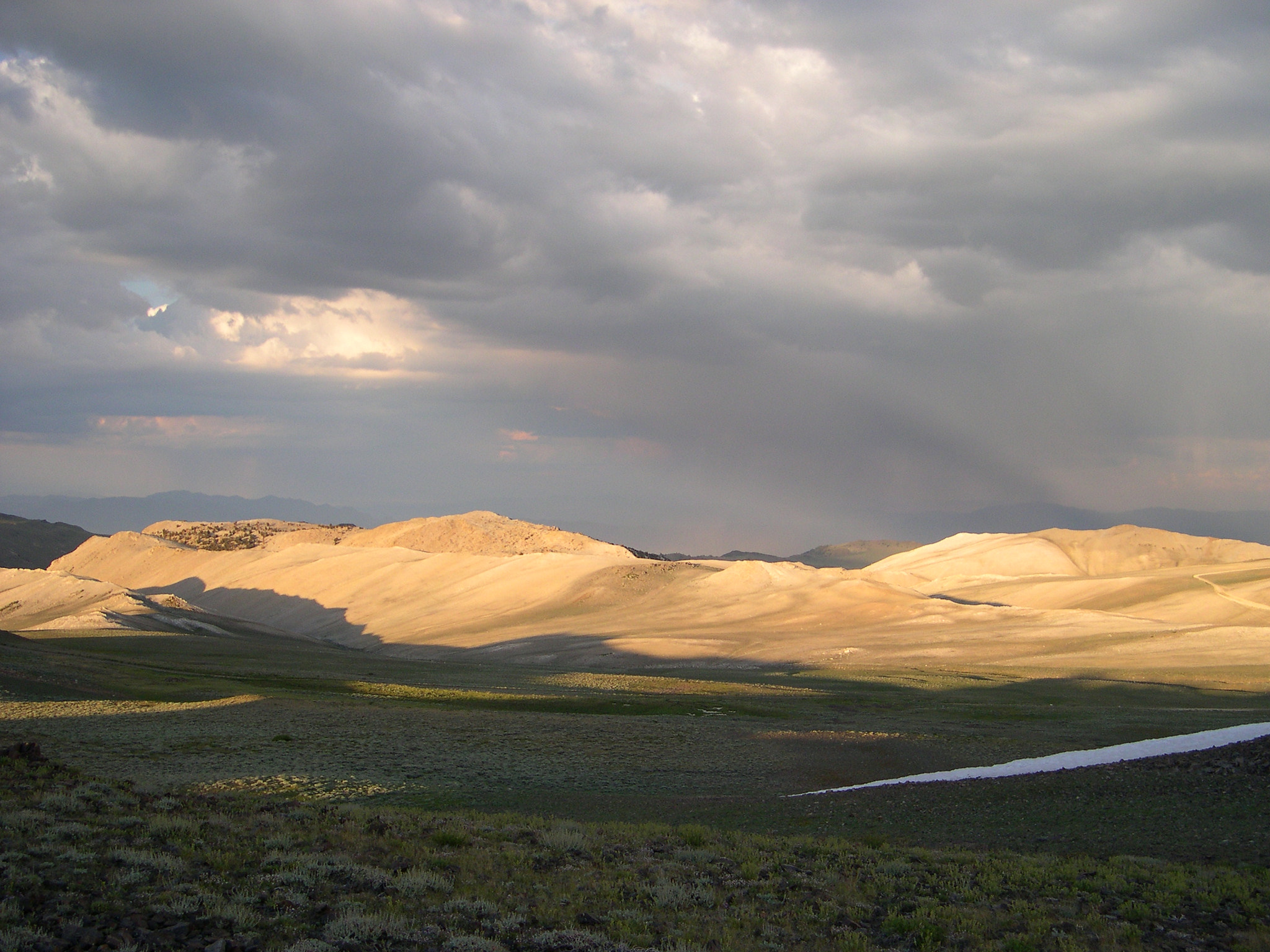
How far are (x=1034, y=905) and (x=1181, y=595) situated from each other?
94353mm

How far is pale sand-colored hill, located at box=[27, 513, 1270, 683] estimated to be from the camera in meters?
69.7

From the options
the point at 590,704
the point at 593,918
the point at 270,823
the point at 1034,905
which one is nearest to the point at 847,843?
the point at 1034,905

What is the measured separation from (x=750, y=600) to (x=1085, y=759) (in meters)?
77.9

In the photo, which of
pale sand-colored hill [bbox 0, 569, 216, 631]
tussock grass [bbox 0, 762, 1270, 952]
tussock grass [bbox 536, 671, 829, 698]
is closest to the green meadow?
tussock grass [bbox 0, 762, 1270, 952]

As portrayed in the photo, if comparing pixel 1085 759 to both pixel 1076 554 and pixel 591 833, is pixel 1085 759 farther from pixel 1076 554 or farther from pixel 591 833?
pixel 1076 554

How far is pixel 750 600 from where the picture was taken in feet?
330

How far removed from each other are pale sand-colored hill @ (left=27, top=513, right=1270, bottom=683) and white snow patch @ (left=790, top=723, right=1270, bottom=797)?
35.7m

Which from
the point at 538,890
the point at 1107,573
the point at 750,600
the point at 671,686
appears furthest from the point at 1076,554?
the point at 538,890

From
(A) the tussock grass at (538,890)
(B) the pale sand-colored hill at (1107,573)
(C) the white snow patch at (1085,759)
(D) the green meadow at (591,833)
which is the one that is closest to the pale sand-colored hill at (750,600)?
(B) the pale sand-colored hill at (1107,573)

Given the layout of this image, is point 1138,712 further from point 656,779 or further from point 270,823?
point 270,823

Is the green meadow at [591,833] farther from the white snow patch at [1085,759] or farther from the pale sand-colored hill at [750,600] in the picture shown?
the pale sand-colored hill at [750,600]

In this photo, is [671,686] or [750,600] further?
[750,600]

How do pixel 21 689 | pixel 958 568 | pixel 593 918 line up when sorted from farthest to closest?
pixel 958 568 < pixel 21 689 < pixel 593 918

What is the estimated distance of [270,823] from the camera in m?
12.6
